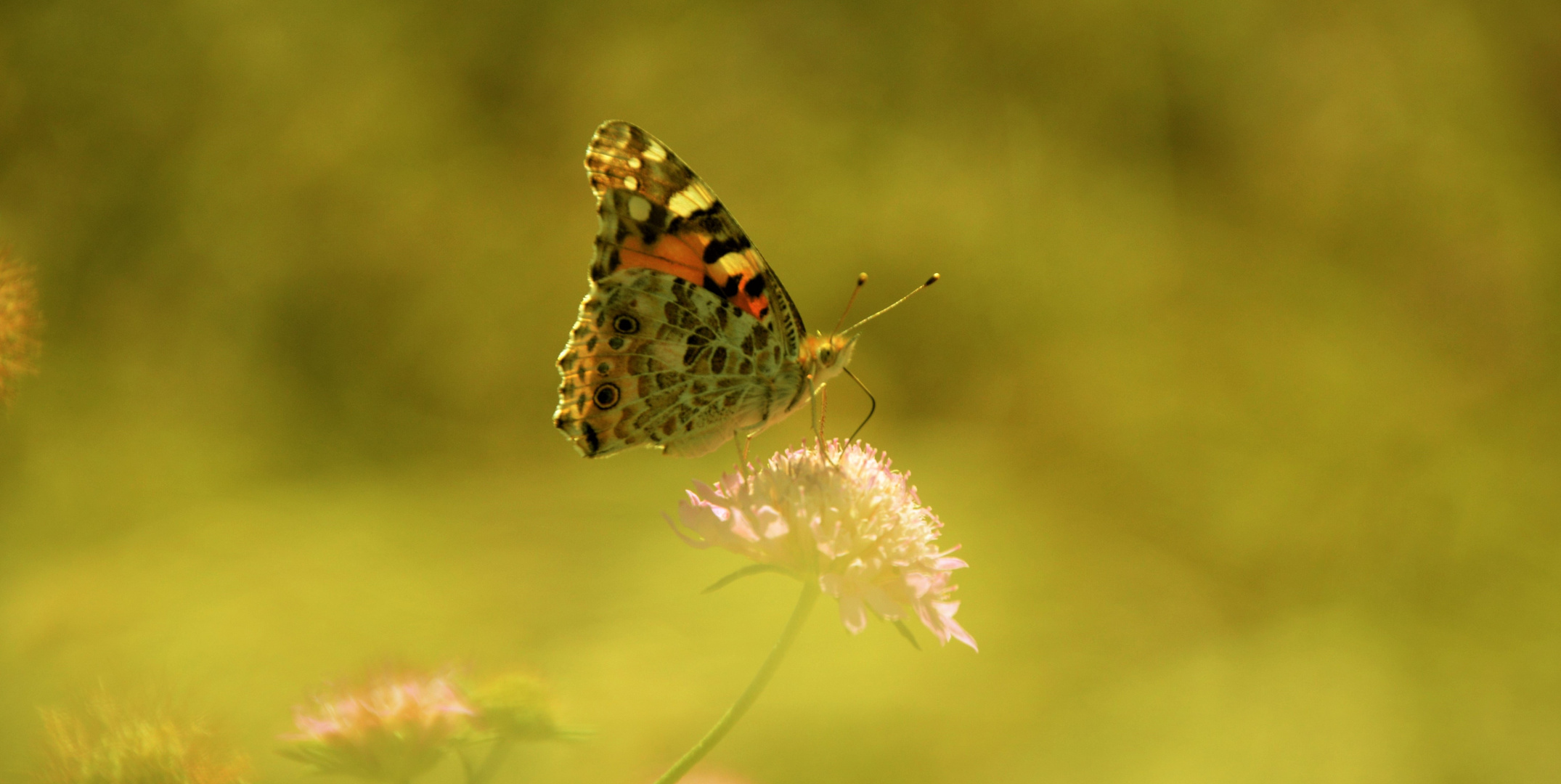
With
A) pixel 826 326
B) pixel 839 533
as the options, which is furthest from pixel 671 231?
pixel 826 326

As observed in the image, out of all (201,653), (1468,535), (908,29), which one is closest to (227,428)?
(201,653)

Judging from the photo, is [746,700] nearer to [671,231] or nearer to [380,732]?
[380,732]

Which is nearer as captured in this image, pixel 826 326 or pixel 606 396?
pixel 606 396

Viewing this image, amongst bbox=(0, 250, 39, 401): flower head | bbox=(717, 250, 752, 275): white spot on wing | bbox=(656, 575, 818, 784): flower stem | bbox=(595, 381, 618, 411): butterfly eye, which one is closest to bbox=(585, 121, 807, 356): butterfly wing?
bbox=(717, 250, 752, 275): white spot on wing

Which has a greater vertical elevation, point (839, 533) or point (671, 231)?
point (671, 231)

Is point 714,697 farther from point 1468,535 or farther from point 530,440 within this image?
point 1468,535
